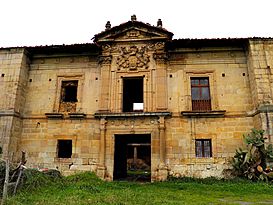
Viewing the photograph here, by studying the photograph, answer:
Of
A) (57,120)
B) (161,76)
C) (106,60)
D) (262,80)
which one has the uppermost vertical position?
(106,60)

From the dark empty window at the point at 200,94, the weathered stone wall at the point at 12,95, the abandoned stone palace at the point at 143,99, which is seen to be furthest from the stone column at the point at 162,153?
the weathered stone wall at the point at 12,95

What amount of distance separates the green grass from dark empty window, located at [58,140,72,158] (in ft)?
5.84

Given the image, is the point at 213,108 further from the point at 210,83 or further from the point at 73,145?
the point at 73,145

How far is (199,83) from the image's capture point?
13398mm

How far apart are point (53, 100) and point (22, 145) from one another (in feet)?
9.73

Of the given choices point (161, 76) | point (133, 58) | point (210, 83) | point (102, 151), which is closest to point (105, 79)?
point (133, 58)

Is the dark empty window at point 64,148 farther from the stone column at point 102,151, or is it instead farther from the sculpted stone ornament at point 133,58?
the sculpted stone ornament at point 133,58

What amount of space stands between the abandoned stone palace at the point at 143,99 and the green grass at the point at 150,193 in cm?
125

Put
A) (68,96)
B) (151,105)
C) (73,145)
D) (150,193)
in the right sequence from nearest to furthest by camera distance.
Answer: (150,193) → (151,105) → (73,145) → (68,96)

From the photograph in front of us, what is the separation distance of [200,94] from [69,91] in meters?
7.77

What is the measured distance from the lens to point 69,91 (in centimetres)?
1483

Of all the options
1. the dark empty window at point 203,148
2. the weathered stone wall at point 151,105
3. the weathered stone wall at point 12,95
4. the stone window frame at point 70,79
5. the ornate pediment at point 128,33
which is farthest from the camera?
the ornate pediment at point 128,33

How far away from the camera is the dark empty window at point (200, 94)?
42.3 feet

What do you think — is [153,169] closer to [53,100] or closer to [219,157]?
[219,157]
